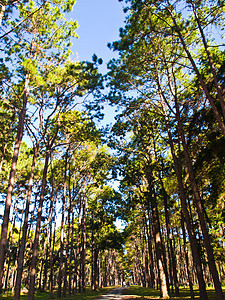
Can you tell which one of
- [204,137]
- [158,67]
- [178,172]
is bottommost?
[178,172]

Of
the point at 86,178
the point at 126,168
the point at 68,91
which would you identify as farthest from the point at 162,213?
the point at 68,91

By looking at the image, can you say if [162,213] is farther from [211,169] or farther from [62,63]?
[62,63]

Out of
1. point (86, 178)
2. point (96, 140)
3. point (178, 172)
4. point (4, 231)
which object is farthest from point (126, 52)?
point (86, 178)

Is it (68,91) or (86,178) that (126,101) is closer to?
(68,91)

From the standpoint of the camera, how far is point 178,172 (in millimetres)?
13117

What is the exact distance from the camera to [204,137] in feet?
46.6

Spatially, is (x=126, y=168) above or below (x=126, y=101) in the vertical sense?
below

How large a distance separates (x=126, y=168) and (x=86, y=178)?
10565 millimetres

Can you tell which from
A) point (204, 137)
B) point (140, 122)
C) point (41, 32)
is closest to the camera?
point (204, 137)

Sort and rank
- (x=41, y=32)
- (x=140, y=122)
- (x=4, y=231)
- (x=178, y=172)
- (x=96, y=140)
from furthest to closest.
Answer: (x=140, y=122) → (x=96, y=140) → (x=41, y=32) → (x=178, y=172) → (x=4, y=231)

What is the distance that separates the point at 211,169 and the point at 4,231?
486 inches

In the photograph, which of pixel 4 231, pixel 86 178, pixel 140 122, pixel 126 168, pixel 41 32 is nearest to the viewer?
pixel 4 231

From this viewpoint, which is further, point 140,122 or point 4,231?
point 140,122

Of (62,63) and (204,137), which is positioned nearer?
(204,137)
